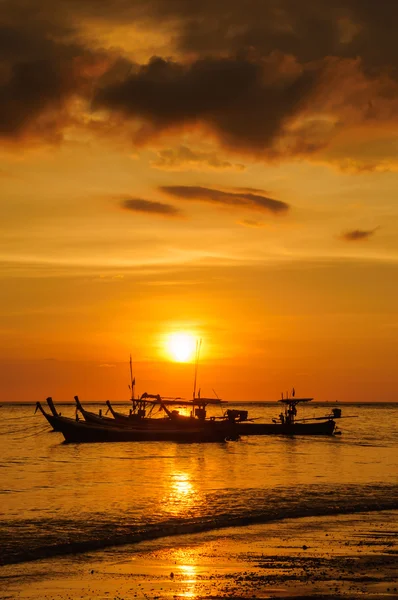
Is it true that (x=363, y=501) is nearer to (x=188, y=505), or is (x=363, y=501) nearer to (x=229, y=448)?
(x=188, y=505)

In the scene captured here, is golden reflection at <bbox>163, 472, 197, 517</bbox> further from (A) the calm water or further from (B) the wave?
(B) the wave

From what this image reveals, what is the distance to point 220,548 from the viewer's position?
72.5ft

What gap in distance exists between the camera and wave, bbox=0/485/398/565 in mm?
23750

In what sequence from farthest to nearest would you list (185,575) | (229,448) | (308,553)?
1. (229,448)
2. (308,553)
3. (185,575)

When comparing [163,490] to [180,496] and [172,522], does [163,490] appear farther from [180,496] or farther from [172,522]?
[172,522]

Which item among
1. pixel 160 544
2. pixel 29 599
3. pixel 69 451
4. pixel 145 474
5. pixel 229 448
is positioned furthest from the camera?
pixel 229 448

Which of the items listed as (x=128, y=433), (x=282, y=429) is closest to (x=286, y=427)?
(x=282, y=429)

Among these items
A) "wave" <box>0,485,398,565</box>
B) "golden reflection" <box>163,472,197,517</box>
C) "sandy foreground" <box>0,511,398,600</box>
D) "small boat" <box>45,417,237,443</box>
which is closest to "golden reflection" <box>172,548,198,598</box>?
"sandy foreground" <box>0,511,398,600</box>

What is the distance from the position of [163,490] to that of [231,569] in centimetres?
2333

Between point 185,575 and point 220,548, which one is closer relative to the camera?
point 185,575

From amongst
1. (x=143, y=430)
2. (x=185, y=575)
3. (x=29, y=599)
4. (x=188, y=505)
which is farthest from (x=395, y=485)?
(x=143, y=430)

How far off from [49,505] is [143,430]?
3964 cm

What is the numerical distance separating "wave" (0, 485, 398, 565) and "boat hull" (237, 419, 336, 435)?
49.8 meters

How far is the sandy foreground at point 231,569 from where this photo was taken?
1619 cm
